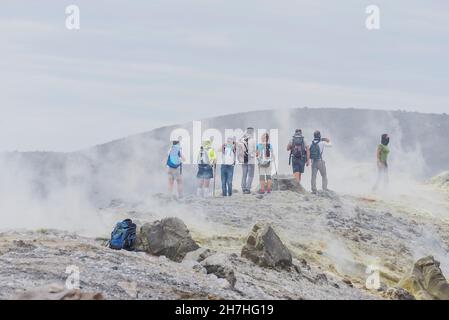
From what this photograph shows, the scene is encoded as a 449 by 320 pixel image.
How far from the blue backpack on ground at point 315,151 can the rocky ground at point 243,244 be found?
1.09 m

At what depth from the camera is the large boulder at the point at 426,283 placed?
63.0ft

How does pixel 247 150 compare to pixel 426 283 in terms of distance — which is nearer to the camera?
pixel 426 283

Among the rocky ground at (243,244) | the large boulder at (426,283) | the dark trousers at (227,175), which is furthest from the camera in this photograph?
the dark trousers at (227,175)

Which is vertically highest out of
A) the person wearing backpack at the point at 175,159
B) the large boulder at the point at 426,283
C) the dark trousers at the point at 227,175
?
the person wearing backpack at the point at 175,159

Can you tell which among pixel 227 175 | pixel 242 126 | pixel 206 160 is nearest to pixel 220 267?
pixel 227 175

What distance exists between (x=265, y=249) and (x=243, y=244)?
203 cm

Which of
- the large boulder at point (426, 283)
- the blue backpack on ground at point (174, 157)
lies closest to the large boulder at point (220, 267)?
the large boulder at point (426, 283)

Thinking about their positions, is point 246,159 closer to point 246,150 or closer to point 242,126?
point 246,150

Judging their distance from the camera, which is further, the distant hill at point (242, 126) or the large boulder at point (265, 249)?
the distant hill at point (242, 126)

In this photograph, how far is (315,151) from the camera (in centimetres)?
2728

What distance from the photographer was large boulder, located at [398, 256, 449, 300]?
19.2 m

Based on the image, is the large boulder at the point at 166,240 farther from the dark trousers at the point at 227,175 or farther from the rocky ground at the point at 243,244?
the dark trousers at the point at 227,175
